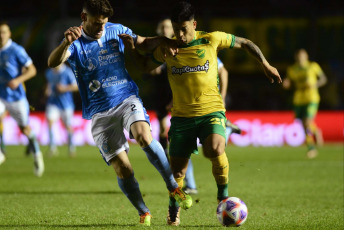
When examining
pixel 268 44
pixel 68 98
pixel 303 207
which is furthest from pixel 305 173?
pixel 268 44

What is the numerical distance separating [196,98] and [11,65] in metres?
5.02

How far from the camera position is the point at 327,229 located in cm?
588

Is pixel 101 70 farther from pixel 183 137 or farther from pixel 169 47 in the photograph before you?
pixel 183 137

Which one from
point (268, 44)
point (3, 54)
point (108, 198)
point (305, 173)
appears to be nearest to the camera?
point (108, 198)

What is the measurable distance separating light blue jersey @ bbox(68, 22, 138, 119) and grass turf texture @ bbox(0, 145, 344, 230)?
1.19 m

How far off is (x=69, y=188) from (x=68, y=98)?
6.87 m

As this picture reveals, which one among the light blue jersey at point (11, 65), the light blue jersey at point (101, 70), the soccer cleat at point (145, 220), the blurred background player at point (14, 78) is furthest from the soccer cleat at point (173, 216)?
the light blue jersey at point (11, 65)

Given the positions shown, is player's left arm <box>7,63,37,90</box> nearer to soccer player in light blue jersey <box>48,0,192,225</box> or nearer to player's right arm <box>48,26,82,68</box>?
soccer player in light blue jersey <box>48,0,192,225</box>

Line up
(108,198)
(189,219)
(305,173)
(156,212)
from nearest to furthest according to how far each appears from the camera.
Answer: (189,219)
(156,212)
(108,198)
(305,173)

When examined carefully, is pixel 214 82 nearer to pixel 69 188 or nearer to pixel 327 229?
pixel 327 229

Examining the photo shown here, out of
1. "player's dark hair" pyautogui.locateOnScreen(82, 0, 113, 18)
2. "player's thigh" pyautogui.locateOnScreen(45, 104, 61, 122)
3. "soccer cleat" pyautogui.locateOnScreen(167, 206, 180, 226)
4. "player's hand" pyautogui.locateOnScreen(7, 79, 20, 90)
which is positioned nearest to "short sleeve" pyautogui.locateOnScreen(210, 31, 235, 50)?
"player's dark hair" pyautogui.locateOnScreen(82, 0, 113, 18)

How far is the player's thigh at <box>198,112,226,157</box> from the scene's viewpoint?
595 cm

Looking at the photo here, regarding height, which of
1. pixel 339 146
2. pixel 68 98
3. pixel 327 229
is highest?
pixel 327 229

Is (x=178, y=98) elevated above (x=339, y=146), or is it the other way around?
(x=178, y=98)
